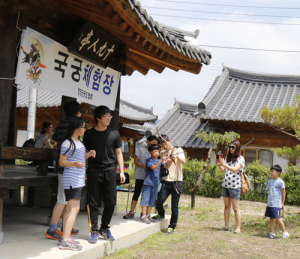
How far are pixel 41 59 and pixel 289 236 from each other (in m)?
6.21

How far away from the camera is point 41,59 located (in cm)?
511

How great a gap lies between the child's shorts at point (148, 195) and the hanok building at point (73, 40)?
60.2 inches

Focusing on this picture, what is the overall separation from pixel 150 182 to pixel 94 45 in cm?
278

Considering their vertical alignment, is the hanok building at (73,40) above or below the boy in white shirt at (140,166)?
above

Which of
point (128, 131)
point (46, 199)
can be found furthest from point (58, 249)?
point (128, 131)

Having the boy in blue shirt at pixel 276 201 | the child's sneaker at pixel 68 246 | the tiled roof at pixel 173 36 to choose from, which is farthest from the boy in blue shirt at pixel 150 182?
the boy in blue shirt at pixel 276 201

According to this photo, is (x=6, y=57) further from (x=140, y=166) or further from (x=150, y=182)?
(x=150, y=182)

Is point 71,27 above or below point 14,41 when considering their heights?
above

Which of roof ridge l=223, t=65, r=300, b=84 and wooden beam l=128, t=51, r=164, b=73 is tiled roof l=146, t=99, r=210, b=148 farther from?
wooden beam l=128, t=51, r=164, b=73

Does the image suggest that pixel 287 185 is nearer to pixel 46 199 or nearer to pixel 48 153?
pixel 46 199

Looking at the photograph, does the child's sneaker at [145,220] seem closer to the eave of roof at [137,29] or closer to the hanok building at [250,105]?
the eave of roof at [137,29]

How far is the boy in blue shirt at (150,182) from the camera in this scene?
261 inches

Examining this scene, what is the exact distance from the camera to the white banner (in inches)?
188

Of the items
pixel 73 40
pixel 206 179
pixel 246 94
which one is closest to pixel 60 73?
pixel 73 40
